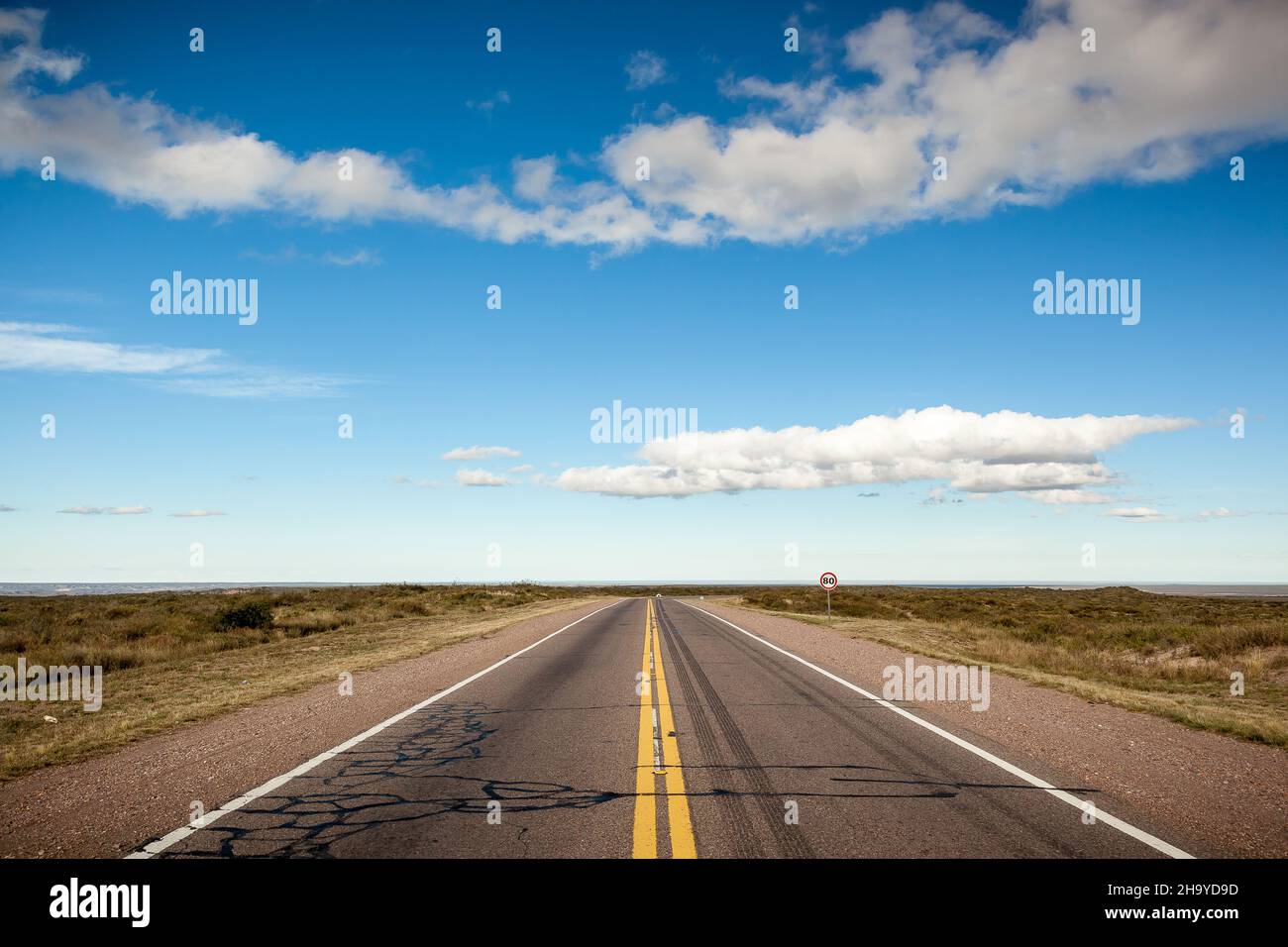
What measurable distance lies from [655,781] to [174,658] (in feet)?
62.4

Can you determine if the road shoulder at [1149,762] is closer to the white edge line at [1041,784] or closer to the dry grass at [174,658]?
the white edge line at [1041,784]

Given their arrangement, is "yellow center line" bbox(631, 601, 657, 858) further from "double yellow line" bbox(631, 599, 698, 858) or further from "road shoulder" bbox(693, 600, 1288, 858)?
"road shoulder" bbox(693, 600, 1288, 858)

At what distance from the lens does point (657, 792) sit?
6.09 metres

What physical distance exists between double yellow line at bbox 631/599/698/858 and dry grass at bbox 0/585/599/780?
6527 millimetres

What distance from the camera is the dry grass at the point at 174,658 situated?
31.1 feet

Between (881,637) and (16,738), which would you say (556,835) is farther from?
(881,637)

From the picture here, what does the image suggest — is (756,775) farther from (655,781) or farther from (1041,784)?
(1041,784)

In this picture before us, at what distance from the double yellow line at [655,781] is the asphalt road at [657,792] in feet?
0.07

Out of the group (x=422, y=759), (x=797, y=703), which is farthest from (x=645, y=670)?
(x=422, y=759)

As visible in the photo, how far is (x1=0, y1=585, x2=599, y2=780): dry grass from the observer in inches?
373

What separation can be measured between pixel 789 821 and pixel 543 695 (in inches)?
274

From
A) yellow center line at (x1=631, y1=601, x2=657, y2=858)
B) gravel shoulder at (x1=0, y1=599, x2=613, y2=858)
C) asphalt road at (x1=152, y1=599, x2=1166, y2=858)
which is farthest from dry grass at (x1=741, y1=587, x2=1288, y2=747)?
gravel shoulder at (x1=0, y1=599, x2=613, y2=858)
